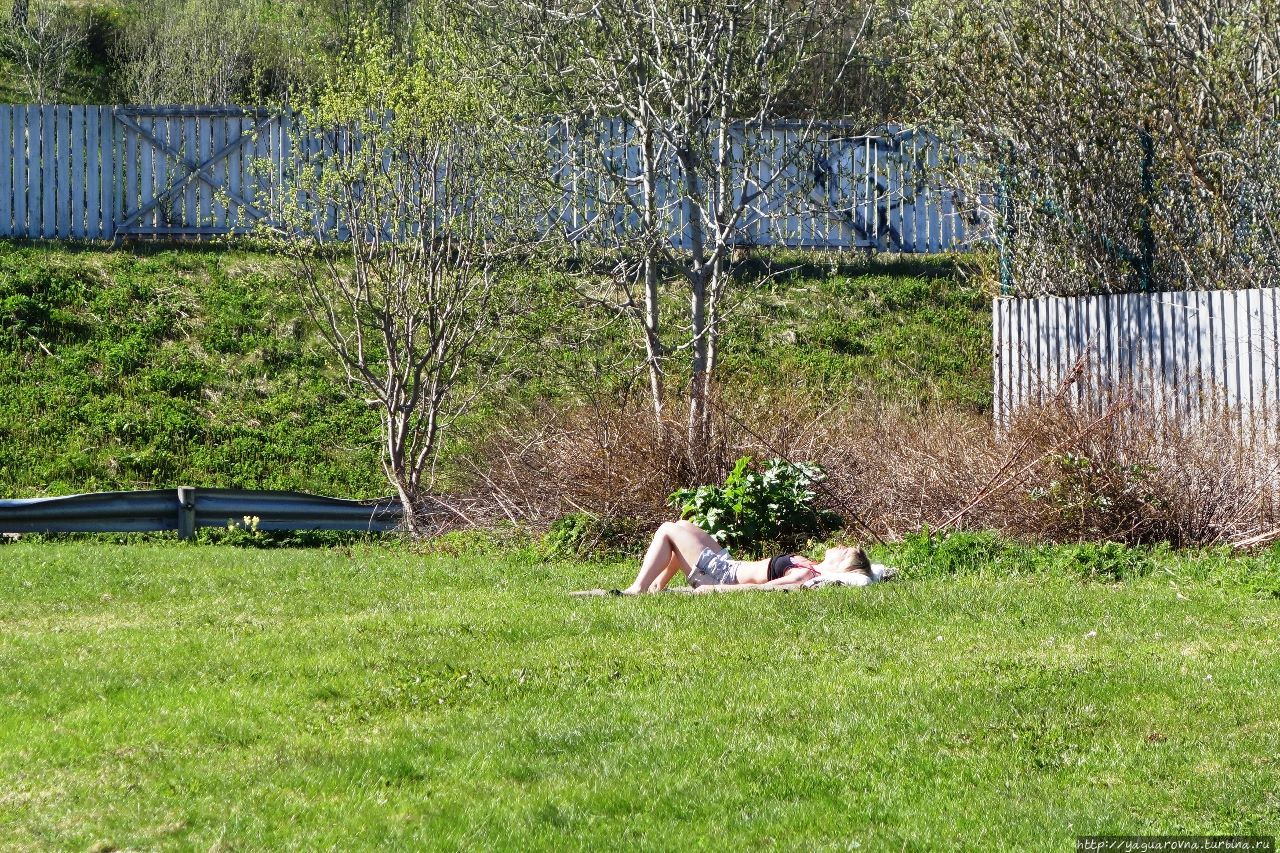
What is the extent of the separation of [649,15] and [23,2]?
28.1 meters

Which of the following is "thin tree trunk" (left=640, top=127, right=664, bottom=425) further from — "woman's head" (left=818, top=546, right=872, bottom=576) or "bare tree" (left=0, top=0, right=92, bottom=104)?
"bare tree" (left=0, top=0, right=92, bottom=104)

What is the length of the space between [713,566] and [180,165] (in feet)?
48.1

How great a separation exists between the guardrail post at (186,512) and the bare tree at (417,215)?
196 cm

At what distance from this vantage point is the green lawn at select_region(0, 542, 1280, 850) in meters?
4.61

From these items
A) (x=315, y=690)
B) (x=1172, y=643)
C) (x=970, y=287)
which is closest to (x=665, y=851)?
(x=315, y=690)

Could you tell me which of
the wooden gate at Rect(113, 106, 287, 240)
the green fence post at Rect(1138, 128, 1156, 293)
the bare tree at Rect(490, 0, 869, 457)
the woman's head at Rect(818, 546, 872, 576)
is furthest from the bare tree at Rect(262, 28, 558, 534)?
the wooden gate at Rect(113, 106, 287, 240)

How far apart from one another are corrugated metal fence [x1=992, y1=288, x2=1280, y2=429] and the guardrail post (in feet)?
25.4

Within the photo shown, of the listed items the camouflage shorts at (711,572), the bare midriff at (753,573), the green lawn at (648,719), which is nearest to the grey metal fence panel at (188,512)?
the green lawn at (648,719)

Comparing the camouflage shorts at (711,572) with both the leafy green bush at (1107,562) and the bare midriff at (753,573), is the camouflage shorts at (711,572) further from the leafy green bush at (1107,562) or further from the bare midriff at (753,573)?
the leafy green bush at (1107,562)

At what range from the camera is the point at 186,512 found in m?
14.1

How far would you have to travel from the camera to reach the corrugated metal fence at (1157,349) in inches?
477

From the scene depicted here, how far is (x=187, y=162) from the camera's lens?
70.5 ft

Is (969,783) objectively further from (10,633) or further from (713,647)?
(10,633)

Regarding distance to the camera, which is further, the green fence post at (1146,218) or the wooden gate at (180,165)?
the wooden gate at (180,165)
